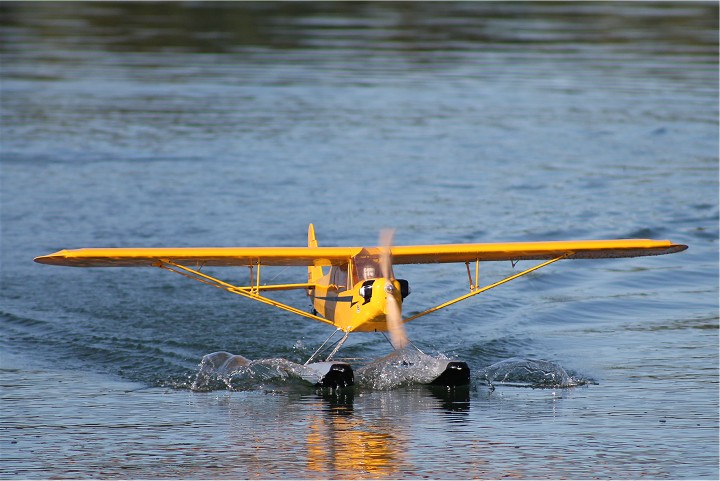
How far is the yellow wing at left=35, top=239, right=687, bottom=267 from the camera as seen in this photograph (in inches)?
502

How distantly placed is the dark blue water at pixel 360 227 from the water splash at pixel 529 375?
0.17ft

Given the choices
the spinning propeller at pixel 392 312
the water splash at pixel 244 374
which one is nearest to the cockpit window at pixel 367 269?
the spinning propeller at pixel 392 312

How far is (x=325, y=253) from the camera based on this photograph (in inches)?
505

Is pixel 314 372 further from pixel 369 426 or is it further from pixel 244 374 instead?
pixel 369 426

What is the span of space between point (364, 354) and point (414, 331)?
4.81ft

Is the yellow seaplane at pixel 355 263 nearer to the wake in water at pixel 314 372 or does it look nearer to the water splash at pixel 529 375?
the wake in water at pixel 314 372

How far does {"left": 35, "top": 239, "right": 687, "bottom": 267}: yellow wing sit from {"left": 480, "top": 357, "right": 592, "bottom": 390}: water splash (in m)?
1.37

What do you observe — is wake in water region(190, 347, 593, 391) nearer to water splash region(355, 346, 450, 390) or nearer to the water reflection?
water splash region(355, 346, 450, 390)

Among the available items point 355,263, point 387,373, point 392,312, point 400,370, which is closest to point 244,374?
point 387,373

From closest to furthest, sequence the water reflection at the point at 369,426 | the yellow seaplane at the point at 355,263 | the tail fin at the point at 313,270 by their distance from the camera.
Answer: the water reflection at the point at 369,426 < the yellow seaplane at the point at 355,263 < the tail fin at the point at 313,270

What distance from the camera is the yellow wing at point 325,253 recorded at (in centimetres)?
1274

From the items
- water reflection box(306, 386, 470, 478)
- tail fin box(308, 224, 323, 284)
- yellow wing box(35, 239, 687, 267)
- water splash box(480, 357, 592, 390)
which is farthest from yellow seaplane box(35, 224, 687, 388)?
tail fin box(308, 224, 323, 284)

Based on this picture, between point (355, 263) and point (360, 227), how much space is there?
9101 mm

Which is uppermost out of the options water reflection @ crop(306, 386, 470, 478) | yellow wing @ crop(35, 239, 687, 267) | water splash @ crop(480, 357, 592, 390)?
yellow wing @ crop(35, 239, 687, 267)
